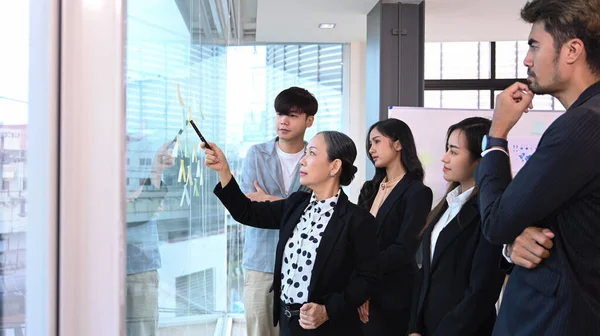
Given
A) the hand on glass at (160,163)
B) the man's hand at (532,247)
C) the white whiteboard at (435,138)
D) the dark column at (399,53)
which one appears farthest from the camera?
the dark column at (399,53)

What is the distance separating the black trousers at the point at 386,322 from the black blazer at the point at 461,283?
330 millimetres

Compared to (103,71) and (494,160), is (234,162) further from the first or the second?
(103,71)

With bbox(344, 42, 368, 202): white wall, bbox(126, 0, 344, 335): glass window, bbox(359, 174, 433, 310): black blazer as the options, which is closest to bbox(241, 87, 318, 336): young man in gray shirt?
bbox(126, 0, 344, 335): glass window

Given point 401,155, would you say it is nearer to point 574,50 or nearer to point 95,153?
point 574,50

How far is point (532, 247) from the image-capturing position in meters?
1.11

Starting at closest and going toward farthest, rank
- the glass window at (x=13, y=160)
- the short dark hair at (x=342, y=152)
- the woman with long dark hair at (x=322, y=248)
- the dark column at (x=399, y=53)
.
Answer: the glass window at (x=13, y=160)
the woman with long dark hair at (x=322, y=248)
the short dark hair at (x=342, y=152)
the dark column at (x=399, y=53)

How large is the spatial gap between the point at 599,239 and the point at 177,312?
1174mm

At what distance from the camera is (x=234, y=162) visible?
5199 millimetres

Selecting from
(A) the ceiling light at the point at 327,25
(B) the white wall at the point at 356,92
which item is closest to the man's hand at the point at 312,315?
(A) the ceiling light at the point at 327,25

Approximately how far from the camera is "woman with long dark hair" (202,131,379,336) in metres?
1.75

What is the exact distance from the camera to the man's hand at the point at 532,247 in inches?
43.1

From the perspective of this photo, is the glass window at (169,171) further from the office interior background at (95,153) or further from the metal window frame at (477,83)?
the metal window frame at (477,83)

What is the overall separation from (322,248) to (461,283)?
45 centimetres

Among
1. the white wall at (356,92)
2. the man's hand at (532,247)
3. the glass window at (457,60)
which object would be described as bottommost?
the man's hand at (532,247)
